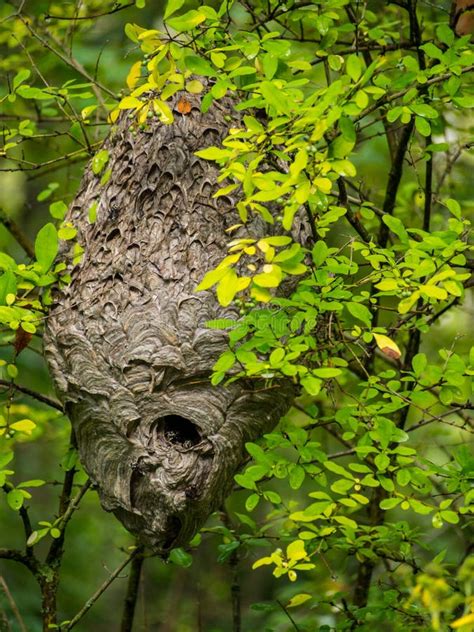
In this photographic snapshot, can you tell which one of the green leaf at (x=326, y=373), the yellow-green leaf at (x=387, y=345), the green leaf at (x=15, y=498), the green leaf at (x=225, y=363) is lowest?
the green leaf at (x=15, y=498)

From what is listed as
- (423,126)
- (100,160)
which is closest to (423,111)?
(423,126)

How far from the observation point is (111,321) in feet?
10.5

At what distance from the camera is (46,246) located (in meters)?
3.11

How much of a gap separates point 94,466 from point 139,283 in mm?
635

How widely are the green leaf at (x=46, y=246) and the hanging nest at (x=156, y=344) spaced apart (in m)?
0.19

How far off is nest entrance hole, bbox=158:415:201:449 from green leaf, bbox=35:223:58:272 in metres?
0.64

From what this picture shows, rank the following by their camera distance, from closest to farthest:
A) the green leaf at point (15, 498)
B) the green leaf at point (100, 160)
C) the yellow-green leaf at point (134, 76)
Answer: the yellow-green leaf at point (134, 76), the green leaf at point (15, 498), the green leaf at point (100, 160)

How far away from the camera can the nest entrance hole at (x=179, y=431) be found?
3.04 metres

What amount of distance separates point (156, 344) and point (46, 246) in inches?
19.2

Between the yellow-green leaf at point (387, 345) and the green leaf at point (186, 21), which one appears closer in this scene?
the green leaf at point (186, 21)

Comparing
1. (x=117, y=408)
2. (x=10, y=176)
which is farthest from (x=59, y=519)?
(x=10, y=176)

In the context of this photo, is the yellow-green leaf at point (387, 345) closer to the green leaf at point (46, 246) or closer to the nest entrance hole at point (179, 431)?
the nest entrance hole at point (179, 431)

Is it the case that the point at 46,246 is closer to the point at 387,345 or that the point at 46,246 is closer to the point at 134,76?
the point at 134,76

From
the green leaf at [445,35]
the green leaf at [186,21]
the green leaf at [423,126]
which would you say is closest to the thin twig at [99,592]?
the green leaf at [423,126]
